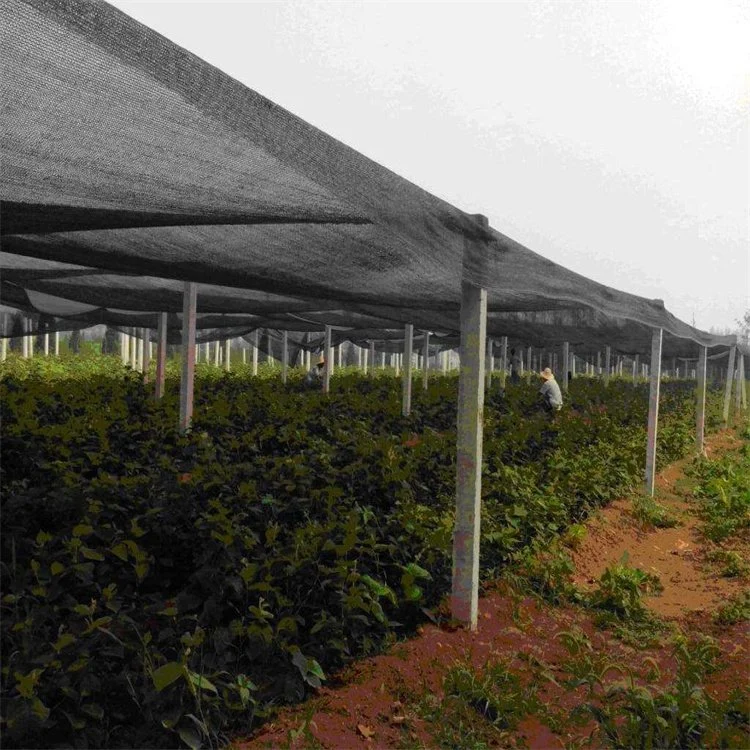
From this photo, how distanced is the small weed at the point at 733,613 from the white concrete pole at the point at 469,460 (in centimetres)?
163

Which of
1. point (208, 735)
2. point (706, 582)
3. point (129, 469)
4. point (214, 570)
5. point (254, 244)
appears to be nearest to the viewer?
point (208, 735)

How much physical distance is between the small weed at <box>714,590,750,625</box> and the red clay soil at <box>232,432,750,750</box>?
2.3 inches

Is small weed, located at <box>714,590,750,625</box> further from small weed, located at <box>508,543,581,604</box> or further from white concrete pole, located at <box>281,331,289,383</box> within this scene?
white concrete pole, located at <box>281,331,289,383</box>

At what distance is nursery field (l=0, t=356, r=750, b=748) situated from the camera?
273cm

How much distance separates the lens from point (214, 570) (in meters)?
3.40

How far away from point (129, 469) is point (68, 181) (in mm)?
2805

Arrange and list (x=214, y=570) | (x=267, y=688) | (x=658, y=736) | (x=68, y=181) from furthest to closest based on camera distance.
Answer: (x=214, y=570) < (x=267, y=688) < (x=658, y=736) < (x=68, y=181)

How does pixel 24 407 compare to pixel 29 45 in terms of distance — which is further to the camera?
pixel 24 407

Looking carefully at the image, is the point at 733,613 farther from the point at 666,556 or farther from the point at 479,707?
the point at 479,707

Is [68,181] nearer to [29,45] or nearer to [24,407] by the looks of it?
[29,45]

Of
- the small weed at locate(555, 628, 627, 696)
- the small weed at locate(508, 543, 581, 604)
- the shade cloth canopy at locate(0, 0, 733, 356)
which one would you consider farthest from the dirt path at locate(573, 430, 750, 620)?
the shade cloth canopy at locate(0, 0, 733, 356)

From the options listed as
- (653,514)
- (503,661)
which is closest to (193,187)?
(503,661)

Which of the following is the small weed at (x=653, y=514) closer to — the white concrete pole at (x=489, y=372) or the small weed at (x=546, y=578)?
the small weed at (x=546, y=578)

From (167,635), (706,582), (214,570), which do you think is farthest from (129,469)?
(706,582)
